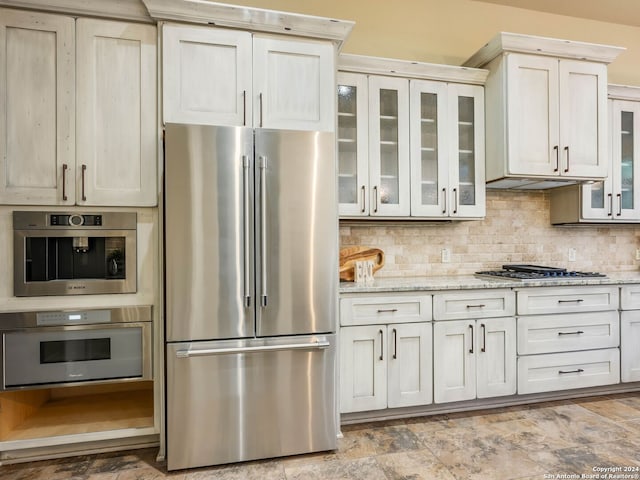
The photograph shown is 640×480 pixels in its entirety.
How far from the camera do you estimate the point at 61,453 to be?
202 cm

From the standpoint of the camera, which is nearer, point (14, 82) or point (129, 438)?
point (14, 82)

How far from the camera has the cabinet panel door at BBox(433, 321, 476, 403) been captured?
7.97 feet

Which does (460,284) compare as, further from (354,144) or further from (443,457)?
(354,144)

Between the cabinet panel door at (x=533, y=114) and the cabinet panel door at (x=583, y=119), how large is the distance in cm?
7

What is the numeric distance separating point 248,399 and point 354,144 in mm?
1802

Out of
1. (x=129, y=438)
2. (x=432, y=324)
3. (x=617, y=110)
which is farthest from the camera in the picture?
(x=617, y=110)

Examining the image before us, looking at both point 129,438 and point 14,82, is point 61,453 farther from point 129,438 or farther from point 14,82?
point 14,82

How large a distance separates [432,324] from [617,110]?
249 centimetres

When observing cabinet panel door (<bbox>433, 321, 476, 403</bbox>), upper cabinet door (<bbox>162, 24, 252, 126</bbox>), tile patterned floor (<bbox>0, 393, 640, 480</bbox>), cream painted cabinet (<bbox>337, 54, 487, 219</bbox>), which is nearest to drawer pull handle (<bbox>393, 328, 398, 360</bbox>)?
cabinet panel door (<bbox>433, 321, 476, 403</bbox>)

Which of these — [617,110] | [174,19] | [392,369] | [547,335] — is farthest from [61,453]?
[617,110]

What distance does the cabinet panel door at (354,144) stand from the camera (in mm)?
2631

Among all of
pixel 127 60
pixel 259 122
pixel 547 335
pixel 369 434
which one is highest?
pixel 127 60

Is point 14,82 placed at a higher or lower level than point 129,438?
higher

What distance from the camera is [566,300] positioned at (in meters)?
2.65
